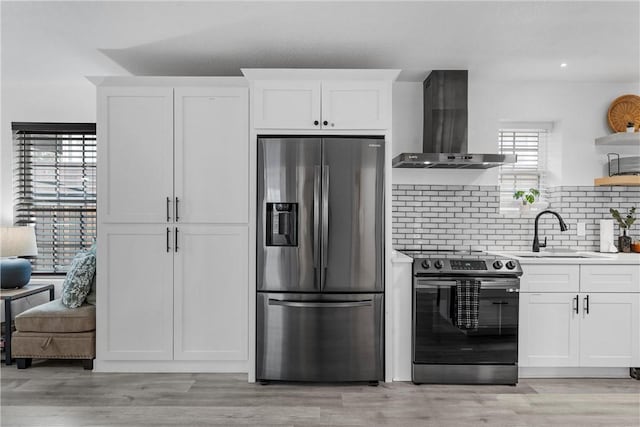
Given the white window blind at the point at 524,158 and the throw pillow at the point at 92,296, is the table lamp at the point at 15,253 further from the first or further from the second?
A: the white window blind at the point at 524,158

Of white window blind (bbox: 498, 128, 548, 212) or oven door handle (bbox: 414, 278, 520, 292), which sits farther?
white window blind (bbox: 498, 128, 548, 212)

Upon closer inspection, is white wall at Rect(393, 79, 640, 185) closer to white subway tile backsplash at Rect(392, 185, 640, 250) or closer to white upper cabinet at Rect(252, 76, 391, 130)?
white subway tile backsplash at Rect(392, 185, 640, 250)

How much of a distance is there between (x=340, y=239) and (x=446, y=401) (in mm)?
1330

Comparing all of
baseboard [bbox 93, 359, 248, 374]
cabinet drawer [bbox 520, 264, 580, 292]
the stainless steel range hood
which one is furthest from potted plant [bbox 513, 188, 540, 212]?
baseboard [bbox 93, 359, 248, 374]

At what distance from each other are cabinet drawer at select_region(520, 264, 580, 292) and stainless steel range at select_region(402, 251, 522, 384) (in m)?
0.25

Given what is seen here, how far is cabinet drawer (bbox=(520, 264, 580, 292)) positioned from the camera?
3498 millimetres

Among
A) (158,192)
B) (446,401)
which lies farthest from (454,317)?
(158,192)

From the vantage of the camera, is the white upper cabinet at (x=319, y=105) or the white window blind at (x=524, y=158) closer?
the white upper cabinet at (x=319, y=105)

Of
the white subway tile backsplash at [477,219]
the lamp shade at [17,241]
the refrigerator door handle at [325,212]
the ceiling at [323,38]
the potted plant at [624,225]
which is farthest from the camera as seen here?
the white subway tile backsplash at [477,219]

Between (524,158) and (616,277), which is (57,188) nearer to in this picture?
(524,158)

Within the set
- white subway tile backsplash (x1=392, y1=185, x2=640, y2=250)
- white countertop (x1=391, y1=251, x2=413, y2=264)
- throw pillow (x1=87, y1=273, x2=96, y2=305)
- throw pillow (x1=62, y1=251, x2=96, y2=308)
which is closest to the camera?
white countertop (x1=391, y1=251, x2=413, y2=264)

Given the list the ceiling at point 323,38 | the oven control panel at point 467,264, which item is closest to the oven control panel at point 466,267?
the oven control panel at point 467,264

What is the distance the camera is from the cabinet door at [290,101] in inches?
133

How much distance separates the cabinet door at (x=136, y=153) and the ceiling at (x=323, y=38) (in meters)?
0.42
